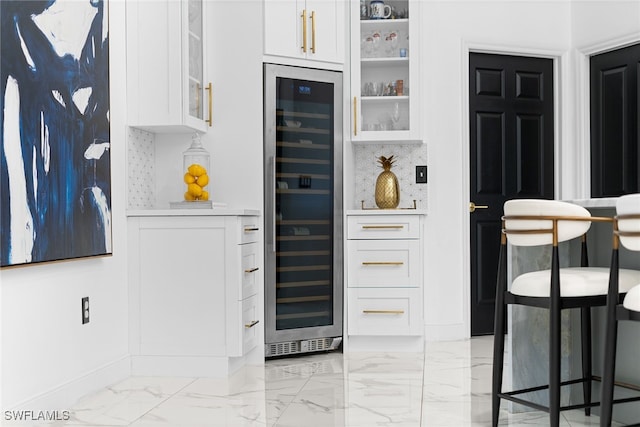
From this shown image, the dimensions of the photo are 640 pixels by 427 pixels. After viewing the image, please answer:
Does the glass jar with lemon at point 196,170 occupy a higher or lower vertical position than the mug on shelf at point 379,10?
lower

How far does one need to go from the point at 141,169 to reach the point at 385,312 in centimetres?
171

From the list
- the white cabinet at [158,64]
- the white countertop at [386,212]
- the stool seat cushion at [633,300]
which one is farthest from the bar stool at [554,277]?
the white cabinet at [158,64]

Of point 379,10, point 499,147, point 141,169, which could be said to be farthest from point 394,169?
point 141,169

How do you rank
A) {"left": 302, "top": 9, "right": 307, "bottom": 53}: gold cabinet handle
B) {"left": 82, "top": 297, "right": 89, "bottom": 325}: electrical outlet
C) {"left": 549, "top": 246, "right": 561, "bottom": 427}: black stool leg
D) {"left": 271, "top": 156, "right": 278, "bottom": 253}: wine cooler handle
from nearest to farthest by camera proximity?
{"left": 549, "top": 246, "right": 561, "bottom": 427}: black stool leg → {"left": 82, "top": 297, "right": 89, "bottom": 325}: electrical outlet → {"left": 271, "top": 156, "right": 278, "bottom": 253}: wine cooler handle → {"left": 302, "top": 9, "right": 307, "bottom": 53}: gold cabinet handle

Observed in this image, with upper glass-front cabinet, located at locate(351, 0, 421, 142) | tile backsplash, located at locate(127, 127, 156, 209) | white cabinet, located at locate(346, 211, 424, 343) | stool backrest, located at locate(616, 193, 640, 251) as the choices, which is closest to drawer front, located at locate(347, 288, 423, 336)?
white cabinet, located at locate(346, 211, 424, 343)

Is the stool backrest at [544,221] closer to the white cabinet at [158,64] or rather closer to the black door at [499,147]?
the white cabinet at [158,64]

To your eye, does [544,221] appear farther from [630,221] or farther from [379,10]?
[379,10]

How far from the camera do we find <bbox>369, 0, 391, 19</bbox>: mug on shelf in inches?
196

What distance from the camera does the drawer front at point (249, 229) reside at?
398 centimetres

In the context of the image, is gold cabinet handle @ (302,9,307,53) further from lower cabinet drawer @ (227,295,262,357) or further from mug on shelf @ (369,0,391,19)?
lower cabinet drawer @ (227,295,262,357)

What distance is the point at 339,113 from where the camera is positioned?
464 centimetres

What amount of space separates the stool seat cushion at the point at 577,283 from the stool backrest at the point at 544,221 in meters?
0.13

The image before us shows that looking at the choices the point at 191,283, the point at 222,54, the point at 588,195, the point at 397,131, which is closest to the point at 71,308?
the point at 191,283

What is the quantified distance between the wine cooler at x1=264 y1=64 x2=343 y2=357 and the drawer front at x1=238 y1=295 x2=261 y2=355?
0.32 feet
